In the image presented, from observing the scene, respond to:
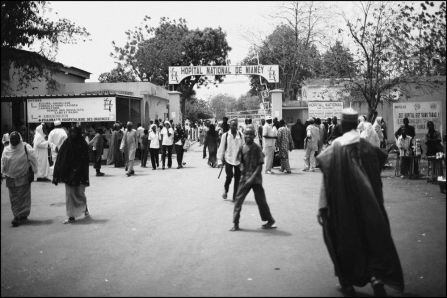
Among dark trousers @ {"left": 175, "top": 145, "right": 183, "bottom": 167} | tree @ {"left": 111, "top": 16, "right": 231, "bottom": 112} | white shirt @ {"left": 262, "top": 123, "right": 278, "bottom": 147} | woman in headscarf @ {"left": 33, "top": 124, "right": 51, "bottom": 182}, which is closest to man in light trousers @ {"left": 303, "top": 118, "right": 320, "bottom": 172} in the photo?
white shirt @ {"left": 262, "top": 123, "right": 278, "bottom": 147}

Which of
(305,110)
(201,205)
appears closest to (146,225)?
(201,205)

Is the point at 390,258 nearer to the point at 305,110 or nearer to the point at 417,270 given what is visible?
the point at 417,270

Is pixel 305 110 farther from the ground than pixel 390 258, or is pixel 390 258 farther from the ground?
pixel 305 110

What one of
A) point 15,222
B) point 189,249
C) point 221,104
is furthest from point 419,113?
point 221,104

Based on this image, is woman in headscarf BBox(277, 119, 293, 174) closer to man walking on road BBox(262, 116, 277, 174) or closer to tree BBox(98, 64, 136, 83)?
man walking on road BBox(262, 116, 277, 174)

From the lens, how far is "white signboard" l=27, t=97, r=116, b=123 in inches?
794

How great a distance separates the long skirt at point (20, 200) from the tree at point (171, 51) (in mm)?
40715

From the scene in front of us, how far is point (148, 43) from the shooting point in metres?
51.2

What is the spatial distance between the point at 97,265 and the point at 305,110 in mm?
26865

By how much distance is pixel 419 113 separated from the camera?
15484 millimetres

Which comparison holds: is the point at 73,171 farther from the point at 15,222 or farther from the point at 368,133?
the point at 368,133

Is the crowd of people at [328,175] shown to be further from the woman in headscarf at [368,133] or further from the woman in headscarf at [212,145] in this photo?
the woman in headscarf at [212,145]

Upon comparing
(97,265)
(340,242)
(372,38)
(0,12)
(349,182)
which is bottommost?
(97,265)

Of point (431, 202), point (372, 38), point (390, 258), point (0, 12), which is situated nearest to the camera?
point (390, 258)
